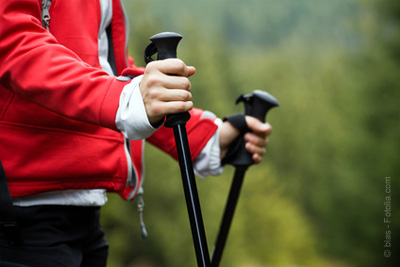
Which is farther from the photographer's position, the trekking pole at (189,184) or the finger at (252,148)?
the finger at (252,148)

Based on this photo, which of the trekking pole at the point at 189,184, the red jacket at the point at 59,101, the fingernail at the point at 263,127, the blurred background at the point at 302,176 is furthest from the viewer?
the blurred background at the point at 302,176

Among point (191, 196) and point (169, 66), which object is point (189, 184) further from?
point (169, 66)

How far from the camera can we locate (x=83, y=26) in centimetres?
126

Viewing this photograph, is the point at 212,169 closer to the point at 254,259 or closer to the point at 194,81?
the point at 194,81

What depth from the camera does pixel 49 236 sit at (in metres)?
1.23

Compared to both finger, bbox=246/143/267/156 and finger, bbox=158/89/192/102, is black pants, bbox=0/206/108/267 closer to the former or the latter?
finger, bbox=158/89/192/102

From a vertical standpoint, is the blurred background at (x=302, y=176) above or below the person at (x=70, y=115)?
below

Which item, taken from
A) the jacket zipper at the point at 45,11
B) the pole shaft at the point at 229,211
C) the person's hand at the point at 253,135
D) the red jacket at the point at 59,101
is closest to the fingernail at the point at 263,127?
the person's hand at the point at 253,135

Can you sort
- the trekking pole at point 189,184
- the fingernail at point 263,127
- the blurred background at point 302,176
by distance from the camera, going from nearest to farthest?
the trekking pole at point 189,184 → the fingernail at point 263,127 → the blurred background at point 302,176

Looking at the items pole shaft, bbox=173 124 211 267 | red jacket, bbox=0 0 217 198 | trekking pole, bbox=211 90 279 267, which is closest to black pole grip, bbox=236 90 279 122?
trekking pole, bbox=211 90 279 267

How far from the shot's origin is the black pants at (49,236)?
116cm

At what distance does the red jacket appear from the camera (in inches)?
39.7

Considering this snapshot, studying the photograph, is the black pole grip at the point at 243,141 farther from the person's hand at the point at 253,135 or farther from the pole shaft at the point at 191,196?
the pole shaft at the point at 191,196

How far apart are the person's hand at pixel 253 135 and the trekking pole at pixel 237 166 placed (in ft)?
0.07
